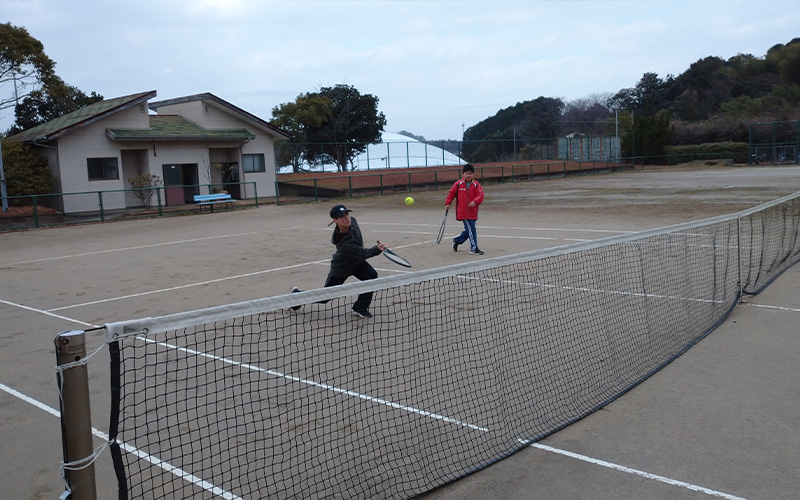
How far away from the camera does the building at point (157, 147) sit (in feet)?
104

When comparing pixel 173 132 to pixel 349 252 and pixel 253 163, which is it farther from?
pixel 349 252

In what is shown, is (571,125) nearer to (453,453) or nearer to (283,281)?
(283,281)

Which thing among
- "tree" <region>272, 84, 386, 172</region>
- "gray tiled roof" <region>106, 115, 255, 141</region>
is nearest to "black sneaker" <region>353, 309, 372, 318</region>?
"gray tiled roof" <region>106, 115, 255, 141</region>

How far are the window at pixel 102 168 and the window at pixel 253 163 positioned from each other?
732 centimetres

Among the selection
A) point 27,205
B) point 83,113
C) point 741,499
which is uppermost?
point 83,113

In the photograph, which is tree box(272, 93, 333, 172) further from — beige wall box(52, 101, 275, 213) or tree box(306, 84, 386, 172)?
beige wall box(52, 101, 275, 213)

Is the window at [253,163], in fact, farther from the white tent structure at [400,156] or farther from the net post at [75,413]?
the net post at [75,413]

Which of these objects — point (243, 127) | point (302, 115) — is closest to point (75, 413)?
point (243, 127)

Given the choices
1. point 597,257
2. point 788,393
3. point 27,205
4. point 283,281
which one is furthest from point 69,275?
point 27,205

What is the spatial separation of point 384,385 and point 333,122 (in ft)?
159

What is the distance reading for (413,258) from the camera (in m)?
15.1

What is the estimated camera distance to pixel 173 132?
A: 115ft

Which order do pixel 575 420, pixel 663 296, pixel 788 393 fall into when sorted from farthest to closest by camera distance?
pixel 663 296 < pixel 788 393 < pixel 575 420

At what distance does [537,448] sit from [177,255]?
13687 millimetres
